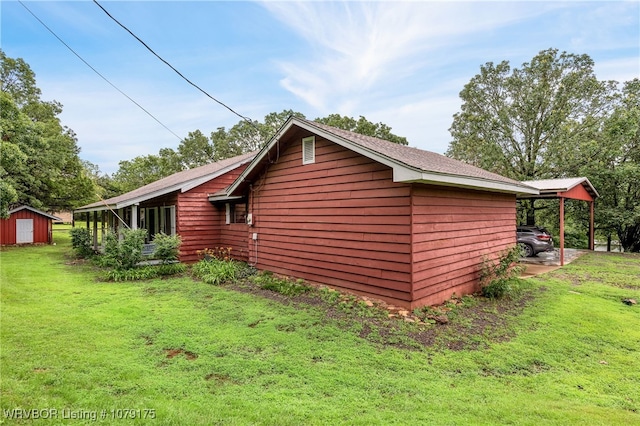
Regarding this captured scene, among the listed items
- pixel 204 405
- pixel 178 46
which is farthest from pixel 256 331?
pixel 178 46

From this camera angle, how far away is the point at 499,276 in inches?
295

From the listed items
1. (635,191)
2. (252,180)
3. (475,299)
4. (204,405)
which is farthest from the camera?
(635,191)

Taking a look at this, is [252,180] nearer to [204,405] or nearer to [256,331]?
[256,331]

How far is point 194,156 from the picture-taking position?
32062 mm

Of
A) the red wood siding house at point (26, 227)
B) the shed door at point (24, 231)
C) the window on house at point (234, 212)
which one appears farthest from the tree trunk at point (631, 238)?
the shed door at point (24, 231)

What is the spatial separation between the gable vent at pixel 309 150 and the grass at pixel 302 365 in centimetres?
343

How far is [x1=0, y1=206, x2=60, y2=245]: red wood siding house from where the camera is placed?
17.8 metres

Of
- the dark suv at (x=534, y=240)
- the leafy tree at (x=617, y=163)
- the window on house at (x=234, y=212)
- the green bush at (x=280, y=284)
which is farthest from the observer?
the leafy tree at (x=617, y=163)

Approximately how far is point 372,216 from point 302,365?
330 cm

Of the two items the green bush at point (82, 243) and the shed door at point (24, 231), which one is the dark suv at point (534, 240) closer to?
the green bush at point (82, 243)

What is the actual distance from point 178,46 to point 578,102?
20.4 metres

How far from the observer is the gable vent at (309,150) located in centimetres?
741

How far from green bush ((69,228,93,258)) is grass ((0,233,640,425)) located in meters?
9.20

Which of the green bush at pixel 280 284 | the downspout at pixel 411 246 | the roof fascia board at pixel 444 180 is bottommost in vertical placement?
the green bush at pixel 280 284
